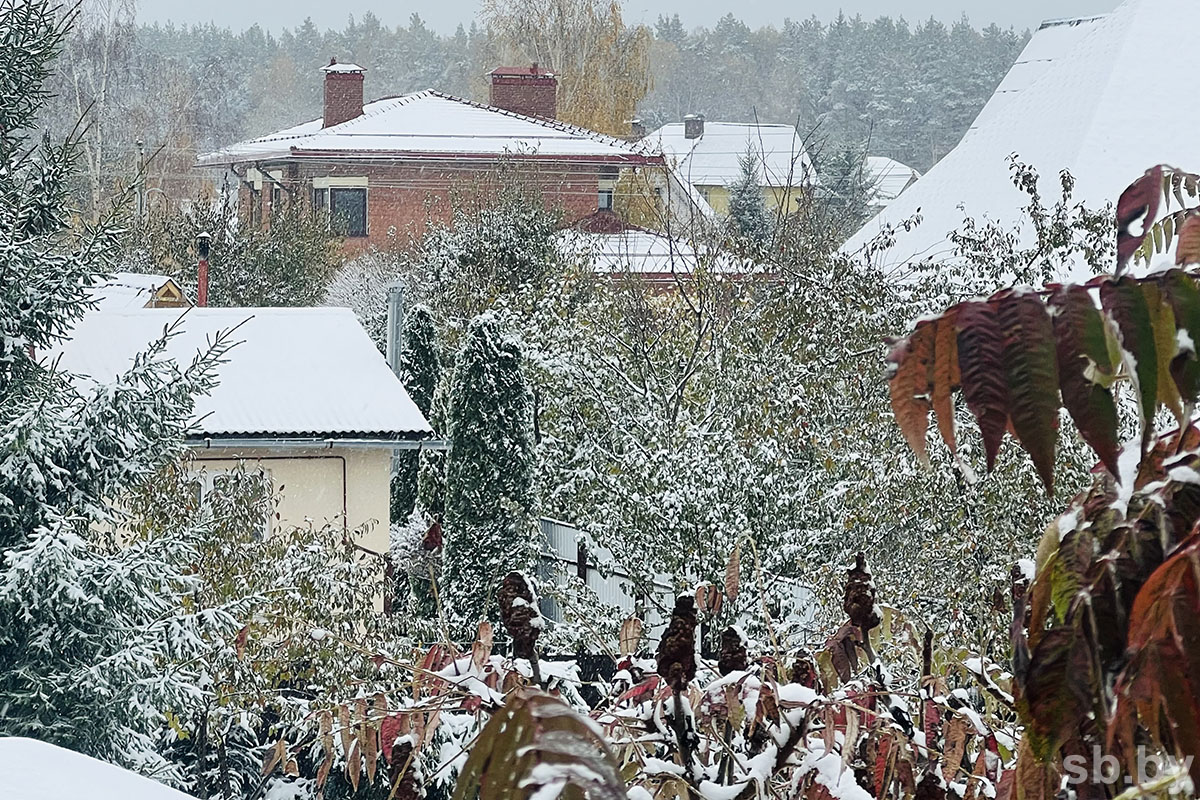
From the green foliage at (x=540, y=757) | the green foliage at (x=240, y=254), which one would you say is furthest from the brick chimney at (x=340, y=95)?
the green foliage at (x=540, y=757)

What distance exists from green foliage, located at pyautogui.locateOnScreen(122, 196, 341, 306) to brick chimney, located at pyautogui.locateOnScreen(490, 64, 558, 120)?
12.4 metres

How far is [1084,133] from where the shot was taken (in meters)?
16.6

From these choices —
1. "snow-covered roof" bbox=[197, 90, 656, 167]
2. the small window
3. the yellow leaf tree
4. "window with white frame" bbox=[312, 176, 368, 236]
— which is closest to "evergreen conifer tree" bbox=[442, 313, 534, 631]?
"snow-covered roof" bbox=[197, 90, 656, 167]

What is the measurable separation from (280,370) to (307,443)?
55.8 inches

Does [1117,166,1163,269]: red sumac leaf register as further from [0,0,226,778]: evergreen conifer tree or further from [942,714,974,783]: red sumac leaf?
[0,0,226,778]: evergreen conifer tree

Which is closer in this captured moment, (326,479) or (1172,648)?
(1172,648)

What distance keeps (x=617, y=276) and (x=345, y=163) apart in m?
24.3

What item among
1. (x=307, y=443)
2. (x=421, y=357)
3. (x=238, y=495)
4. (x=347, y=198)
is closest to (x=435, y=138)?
(x=347, y=198)

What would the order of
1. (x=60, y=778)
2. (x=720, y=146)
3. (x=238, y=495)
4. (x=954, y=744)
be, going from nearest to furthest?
1. (x=60, y=778)
2. (x=954, y=744)
3. (x=238, y=495)
4. (x=720, y=146)

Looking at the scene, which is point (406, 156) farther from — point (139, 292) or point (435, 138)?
point (139, 292)

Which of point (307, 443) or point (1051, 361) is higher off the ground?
point (1051, 361)

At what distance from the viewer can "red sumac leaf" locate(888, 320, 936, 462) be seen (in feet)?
4.27

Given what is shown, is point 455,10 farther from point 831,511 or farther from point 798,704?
point 798,704

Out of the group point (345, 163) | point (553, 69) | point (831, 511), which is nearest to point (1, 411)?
point (831, 511)
